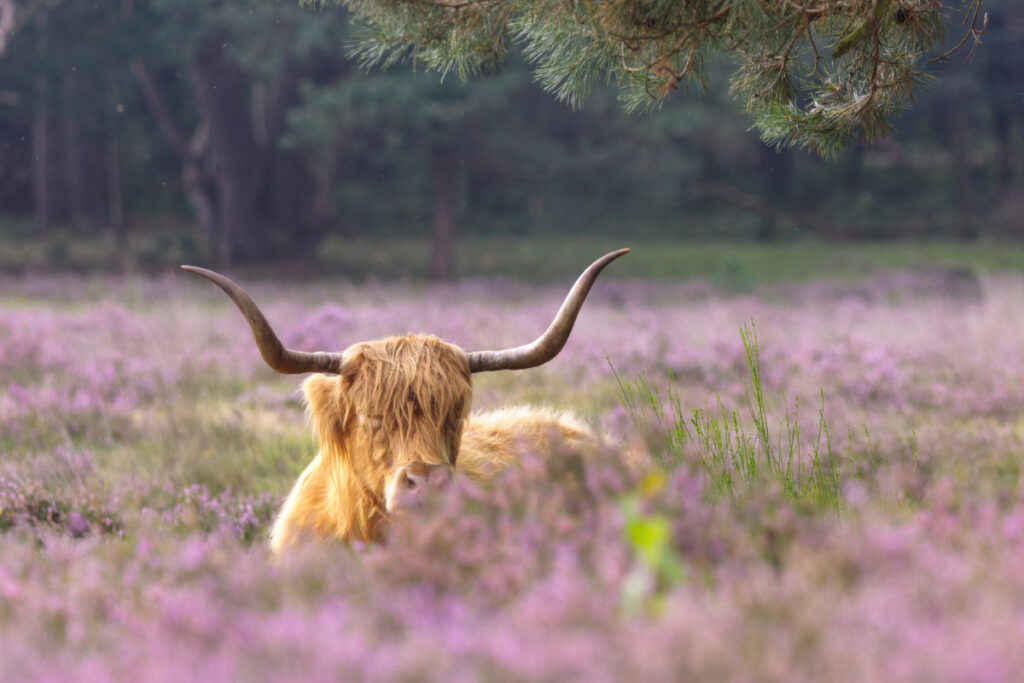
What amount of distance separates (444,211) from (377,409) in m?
22.0

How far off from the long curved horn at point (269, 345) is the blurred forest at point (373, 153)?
10838 mm

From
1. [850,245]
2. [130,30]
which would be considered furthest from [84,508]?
[850,245]

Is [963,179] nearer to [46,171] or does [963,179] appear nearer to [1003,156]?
[1003,156]

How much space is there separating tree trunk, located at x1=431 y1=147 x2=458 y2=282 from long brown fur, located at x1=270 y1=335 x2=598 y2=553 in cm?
2090

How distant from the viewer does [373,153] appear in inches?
1086

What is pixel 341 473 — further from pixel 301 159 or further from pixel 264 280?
pixel 301 159

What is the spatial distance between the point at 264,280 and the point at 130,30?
632 centimetres

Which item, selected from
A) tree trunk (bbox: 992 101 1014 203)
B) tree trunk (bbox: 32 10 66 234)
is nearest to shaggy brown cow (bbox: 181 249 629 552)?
tree trunk (bbox: 32 10 66 234)

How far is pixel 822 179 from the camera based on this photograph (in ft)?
142

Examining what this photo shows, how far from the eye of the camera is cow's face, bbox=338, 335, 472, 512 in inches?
158

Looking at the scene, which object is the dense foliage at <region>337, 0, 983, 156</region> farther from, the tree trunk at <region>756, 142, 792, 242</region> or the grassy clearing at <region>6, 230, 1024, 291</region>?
the tree trunk at <region>756, 142, 792, 242</region>

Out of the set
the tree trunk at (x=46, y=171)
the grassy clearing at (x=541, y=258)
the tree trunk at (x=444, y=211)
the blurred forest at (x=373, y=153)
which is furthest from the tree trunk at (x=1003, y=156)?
the tree trunk at (x=46, y=171)

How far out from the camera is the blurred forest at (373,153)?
2222 centimetres

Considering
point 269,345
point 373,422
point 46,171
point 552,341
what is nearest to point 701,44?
point 552,341
